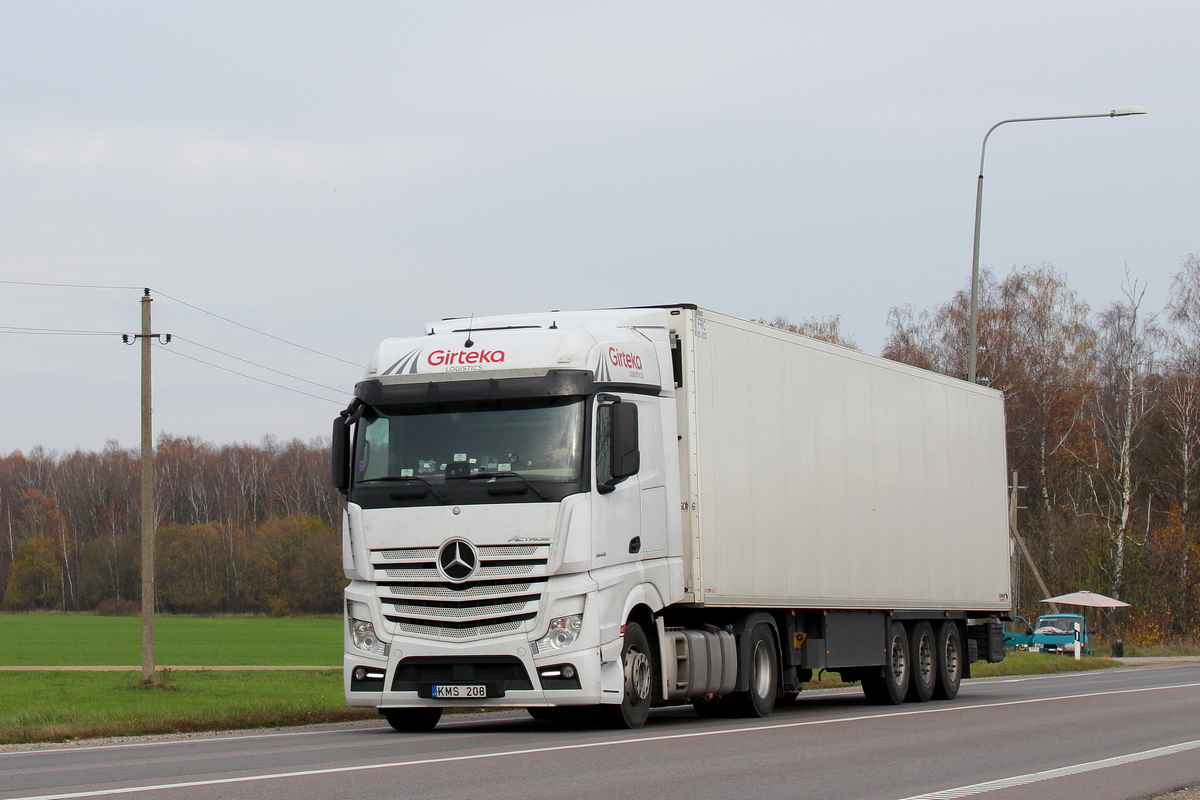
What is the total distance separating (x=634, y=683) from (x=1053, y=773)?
431cm

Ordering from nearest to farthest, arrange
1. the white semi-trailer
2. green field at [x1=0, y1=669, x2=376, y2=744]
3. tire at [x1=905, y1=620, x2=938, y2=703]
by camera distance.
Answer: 1. the white semi-trailer
2. green field at [x1=0, y1=669, x2=376, y2=744]
3. tire at [x1=905, y1=620, x2=938, y2=703]

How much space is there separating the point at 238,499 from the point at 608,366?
114255mm

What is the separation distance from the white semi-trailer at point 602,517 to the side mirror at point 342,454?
20 mm

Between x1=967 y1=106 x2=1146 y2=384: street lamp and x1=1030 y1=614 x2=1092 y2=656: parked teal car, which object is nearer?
x1=967 y1=106 x2=1146 y2=384: street lamp

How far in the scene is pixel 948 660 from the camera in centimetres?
2050

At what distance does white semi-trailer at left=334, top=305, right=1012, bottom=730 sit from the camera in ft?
41.3

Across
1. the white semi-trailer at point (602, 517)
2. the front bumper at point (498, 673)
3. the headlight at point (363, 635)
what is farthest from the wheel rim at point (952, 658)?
the headlight at point (363, 635)

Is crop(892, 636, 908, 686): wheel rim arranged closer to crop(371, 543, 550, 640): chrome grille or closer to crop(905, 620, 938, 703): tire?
Answer: crop(905, 620, 938, 703): tire

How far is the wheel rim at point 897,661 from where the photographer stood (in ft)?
61.8

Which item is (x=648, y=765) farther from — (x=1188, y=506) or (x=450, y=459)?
(x=1188, y=506)

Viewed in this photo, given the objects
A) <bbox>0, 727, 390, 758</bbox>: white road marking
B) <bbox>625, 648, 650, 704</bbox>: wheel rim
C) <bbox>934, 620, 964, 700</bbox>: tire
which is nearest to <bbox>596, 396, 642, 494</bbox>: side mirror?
<bbox>625, 648, 650, 704</bbox>: wheel rim

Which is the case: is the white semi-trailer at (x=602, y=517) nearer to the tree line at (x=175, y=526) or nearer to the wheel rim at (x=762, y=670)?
the wheel rim at (x=762, y=670)

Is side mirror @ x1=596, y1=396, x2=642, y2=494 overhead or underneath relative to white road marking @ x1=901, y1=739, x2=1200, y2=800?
overhead

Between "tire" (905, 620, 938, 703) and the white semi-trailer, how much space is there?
1.90m
